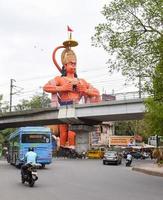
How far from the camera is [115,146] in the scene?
284 feet

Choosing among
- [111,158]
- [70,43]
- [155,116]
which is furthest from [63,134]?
[155,116]

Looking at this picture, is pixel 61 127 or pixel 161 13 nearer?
pixel 161 13

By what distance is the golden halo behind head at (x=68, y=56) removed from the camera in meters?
72.8

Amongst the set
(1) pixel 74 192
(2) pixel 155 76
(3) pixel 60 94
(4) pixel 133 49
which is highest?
(3) pixel 60 94

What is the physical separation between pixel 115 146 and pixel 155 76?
65738mm

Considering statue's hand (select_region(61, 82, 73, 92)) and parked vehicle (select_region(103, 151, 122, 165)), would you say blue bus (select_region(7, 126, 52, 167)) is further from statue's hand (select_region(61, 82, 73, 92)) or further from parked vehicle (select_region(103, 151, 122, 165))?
statue's hand (select_region(61, 82, 73, 92))

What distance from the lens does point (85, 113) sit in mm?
60281

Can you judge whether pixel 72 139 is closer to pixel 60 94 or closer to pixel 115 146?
pixel 60 94

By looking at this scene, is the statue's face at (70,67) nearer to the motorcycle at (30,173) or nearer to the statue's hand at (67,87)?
the statue's hand at (67,87)

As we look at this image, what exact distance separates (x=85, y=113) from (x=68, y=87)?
11.6 meters

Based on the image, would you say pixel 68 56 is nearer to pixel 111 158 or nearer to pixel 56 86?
pixel 56 86

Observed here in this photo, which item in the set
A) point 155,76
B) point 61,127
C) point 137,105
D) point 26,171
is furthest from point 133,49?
point 61,127

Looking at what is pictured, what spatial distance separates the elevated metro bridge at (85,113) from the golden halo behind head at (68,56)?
10682mm

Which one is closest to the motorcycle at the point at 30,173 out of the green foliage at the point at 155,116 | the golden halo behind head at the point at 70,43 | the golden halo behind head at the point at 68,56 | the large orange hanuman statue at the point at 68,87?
the green foliage at the point at 155,116
